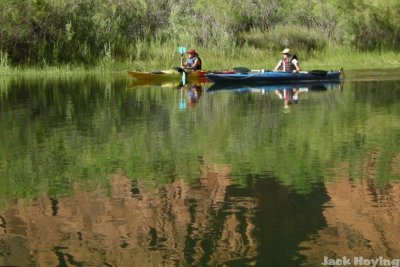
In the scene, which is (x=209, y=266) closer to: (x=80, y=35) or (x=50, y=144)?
(x=50, y=144)

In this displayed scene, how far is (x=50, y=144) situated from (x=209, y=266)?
25.6ft

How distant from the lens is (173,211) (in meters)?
8.84

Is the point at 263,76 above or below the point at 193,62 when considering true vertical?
below

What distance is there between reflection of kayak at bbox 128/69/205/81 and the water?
10337mm

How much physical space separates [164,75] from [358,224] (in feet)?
75.8

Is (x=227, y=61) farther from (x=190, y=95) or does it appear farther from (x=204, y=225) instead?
(x=204, y=225)

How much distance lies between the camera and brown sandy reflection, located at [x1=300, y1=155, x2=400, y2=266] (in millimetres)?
7328

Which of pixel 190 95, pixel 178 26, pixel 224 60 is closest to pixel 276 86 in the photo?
pixel 190 95

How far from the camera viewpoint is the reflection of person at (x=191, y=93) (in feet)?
71.7

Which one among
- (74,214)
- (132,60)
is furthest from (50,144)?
(132,60)

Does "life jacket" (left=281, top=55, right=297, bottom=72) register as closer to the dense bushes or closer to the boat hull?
the boat hull

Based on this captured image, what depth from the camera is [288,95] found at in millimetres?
Result: 24359

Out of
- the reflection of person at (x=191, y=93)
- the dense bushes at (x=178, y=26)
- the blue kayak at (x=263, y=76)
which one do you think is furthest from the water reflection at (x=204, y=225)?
the dense bushes at (x=178, y=26)

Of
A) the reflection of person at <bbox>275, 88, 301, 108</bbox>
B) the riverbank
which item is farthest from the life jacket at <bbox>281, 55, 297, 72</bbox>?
the riverbank
